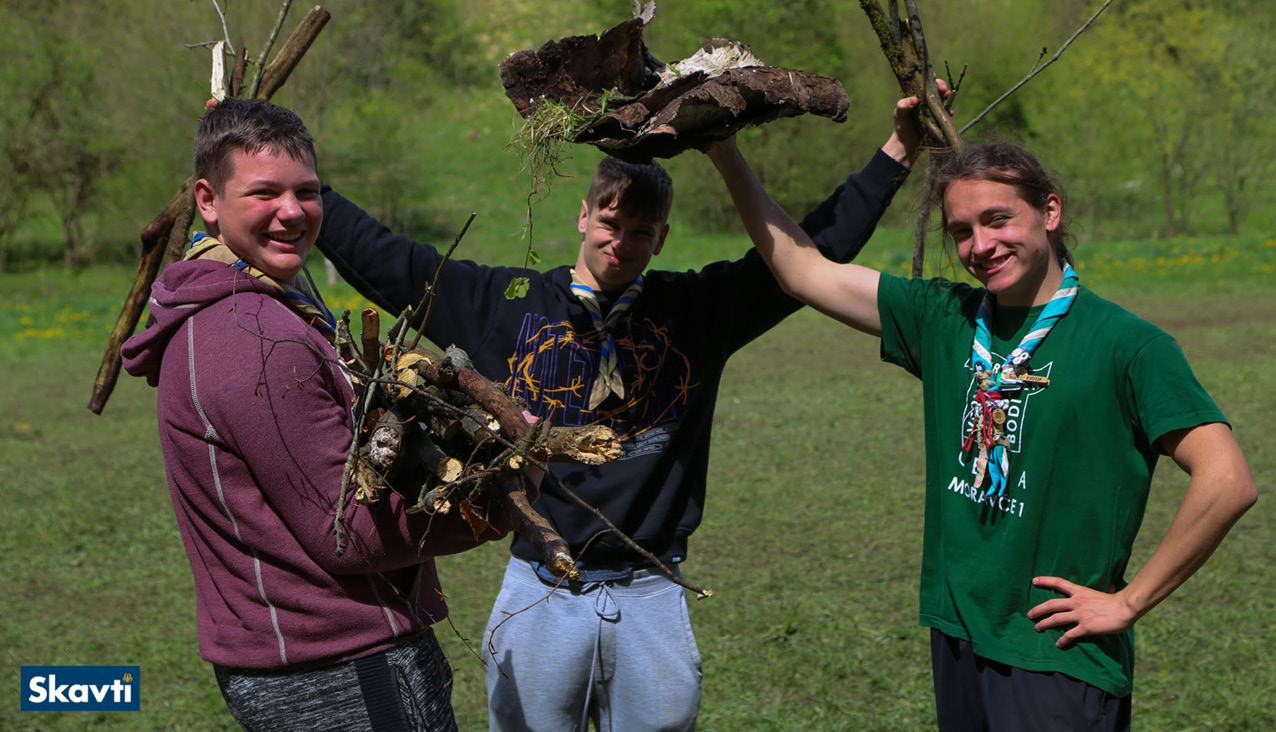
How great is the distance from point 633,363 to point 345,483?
1.24 meters

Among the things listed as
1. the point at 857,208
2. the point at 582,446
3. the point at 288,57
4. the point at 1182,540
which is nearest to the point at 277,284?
the point at 582,446

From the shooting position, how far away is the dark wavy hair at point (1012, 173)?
8.10 feet

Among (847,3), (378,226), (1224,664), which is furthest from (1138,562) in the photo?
(847,3)

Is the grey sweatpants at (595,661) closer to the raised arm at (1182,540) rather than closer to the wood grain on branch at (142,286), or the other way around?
the raised arm at (1182,540)

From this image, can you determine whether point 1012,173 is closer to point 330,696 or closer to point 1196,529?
point 1196,529

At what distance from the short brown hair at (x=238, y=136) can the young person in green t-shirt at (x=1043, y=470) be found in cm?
149

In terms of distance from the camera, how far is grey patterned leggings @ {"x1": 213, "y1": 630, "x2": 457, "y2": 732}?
7.45ft

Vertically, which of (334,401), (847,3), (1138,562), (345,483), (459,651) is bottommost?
(459,651)

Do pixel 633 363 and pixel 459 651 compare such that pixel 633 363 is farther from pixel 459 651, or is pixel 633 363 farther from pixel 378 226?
→ pixel 459 651

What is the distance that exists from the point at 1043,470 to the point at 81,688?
4850 millimetres

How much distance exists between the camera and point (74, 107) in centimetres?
2577

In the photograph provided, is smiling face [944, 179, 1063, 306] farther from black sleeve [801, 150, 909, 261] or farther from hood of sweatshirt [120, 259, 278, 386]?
hood of sweatshirt [120, 259, 278, 386]

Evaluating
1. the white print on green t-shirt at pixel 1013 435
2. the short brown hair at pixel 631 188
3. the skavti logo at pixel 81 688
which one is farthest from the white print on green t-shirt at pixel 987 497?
the skavti logo at pixel 81 688

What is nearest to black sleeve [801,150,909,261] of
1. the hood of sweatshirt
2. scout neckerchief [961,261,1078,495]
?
scout neckerchief [961,261,1078,495]
